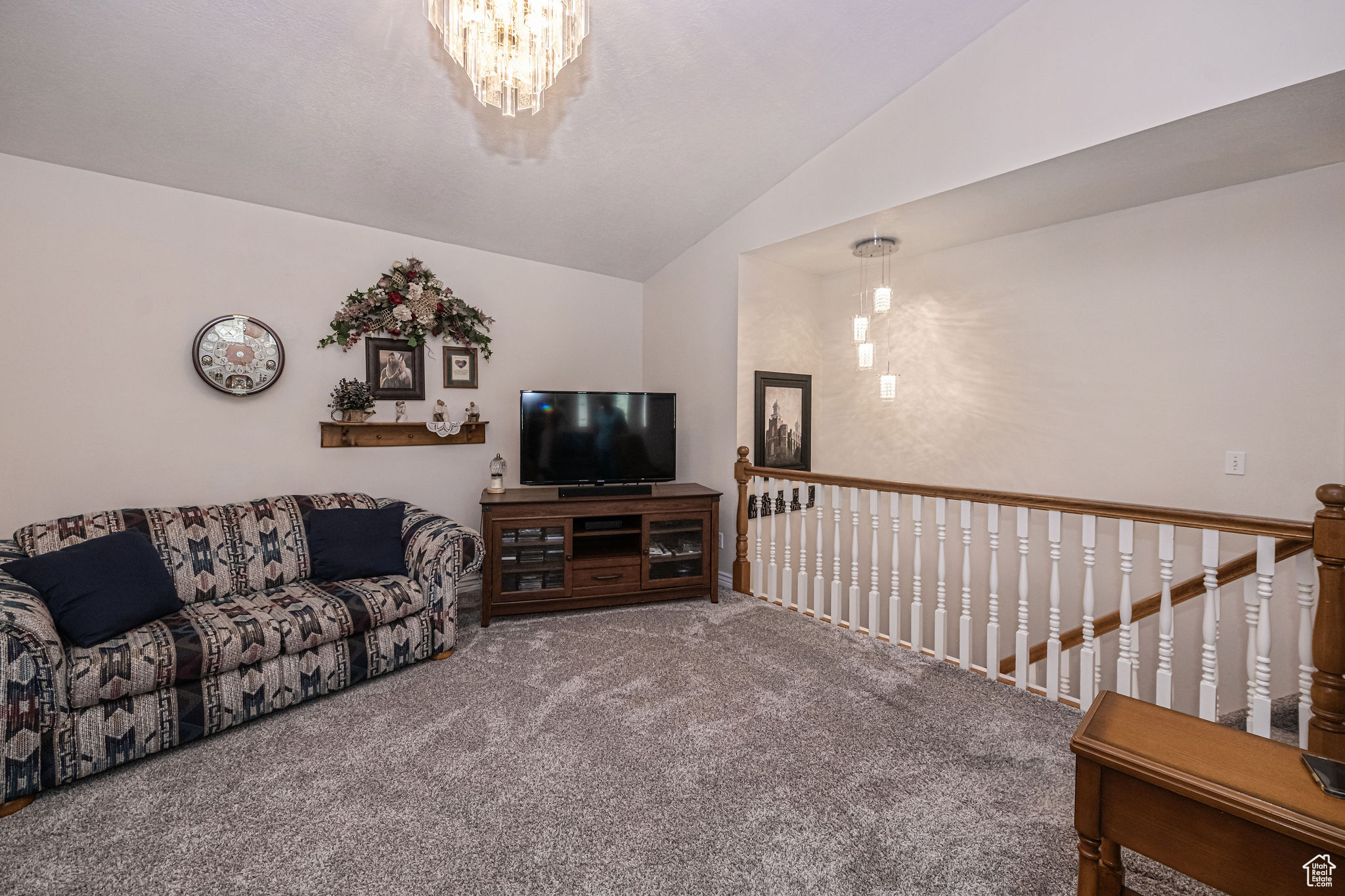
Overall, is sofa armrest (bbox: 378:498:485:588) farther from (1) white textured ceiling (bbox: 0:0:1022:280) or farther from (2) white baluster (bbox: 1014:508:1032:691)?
(2) white baluster (bbox: 1014:508:1032:691)

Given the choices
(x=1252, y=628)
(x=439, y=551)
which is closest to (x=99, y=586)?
(x=439, y=551)

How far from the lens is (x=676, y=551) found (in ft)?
11.9

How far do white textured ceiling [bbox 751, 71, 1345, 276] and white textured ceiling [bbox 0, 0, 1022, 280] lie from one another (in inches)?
25.1

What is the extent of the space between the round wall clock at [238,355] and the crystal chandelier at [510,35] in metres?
2.29

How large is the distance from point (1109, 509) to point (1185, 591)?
76cm

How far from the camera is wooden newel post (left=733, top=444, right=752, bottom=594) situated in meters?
3.64

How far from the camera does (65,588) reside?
77.6 inches

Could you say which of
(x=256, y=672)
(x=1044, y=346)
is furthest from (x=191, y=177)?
(x=1044, y=346)

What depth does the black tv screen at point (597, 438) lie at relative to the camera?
11.7ft

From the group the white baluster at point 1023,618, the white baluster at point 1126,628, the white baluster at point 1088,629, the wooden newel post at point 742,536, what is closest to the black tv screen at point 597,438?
the wooden newel post at point 742,536

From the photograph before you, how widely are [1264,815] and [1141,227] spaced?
10.3ft

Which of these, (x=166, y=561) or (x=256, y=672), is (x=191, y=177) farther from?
(x=256, y=672)

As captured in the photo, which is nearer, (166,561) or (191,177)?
(166,561)

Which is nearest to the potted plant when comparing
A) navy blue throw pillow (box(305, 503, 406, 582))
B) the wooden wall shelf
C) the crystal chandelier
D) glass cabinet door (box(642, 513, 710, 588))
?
the wooden wall shelf
